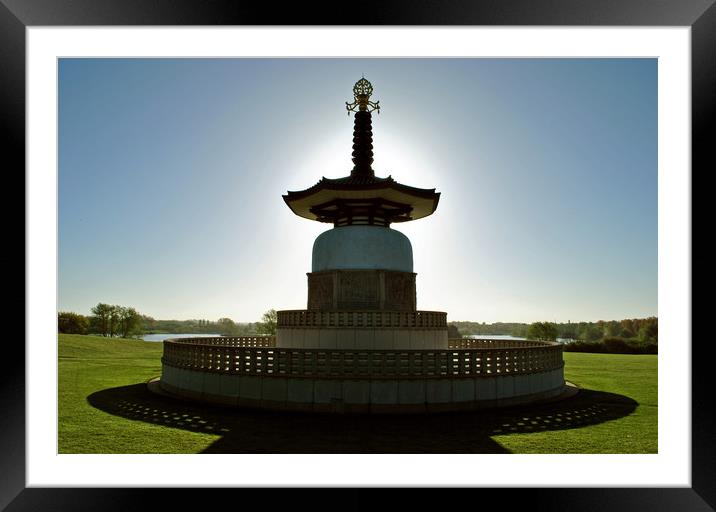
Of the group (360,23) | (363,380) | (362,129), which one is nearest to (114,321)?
(362,129)

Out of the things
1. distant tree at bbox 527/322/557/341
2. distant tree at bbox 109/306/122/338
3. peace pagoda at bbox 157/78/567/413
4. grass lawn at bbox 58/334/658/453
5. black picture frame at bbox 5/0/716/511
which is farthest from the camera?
distant tree at bbox 109/306/122/338

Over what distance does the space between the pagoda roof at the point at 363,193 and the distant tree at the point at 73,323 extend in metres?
50.9

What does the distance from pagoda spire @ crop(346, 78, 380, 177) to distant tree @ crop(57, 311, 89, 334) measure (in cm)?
5301

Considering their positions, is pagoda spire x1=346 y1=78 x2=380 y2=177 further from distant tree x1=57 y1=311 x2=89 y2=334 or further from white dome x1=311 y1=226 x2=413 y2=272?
distant tree x1=57 y1=311 x2=89 y2=334

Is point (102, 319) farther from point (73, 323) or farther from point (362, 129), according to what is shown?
point (362, 129)

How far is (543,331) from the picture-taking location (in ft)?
201

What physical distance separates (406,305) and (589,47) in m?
16.1

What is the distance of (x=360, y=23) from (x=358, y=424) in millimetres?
10693

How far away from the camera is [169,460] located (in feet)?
26.8

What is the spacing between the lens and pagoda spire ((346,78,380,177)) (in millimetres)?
26422

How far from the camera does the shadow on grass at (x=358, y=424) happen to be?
1116cm

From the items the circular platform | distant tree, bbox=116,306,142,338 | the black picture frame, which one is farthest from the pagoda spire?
distant tree, bbox=116,306,142,338

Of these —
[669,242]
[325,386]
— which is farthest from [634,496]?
[325,386]

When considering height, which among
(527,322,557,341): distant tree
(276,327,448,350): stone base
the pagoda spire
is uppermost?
the pagoda spire
